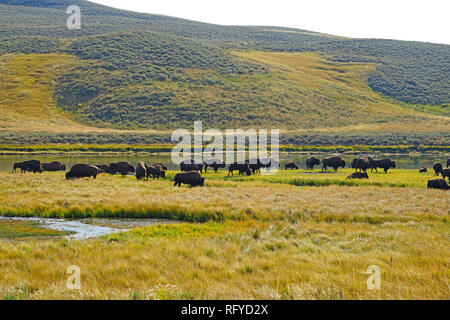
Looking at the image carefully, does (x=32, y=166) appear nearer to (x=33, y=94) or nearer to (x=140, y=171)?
(x=140, y=171)

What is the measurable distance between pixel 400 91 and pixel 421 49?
41.3m

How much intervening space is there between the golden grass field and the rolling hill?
60540 mm

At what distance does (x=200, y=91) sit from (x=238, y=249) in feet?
310

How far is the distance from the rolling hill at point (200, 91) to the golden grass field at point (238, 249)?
60.5m

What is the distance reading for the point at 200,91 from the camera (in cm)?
10338

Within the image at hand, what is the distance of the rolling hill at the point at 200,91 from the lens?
8650 cm

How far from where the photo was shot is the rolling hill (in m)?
86.5

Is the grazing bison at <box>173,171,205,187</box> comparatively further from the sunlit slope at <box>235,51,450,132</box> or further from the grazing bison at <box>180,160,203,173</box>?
the sunlit slope at <box>235,51,450,132</box>

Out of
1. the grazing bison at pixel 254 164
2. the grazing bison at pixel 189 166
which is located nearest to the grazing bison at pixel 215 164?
the grazing bison at pixel 254 164

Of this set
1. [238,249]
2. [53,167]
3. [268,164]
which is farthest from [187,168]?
[238,249]
